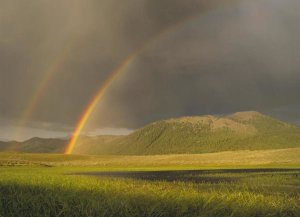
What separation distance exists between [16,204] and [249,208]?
9638mm

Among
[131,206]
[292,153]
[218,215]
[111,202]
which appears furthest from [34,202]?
[292,153]

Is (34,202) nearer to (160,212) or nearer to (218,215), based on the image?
(160,212)

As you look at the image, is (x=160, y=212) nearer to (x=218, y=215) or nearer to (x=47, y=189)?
(x=218, y=215)

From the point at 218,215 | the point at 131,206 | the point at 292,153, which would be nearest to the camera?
the point at 218,215

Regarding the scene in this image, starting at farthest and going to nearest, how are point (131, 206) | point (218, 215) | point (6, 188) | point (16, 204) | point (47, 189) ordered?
point (6, 188), point (47, 189), point (16, 204), point (131, 206), point (218, 215)

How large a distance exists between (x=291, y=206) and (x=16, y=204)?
1180 cm

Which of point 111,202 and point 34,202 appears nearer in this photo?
point 111,202

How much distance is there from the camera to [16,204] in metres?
18.3

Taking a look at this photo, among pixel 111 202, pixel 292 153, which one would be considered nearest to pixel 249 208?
pixel 111 202

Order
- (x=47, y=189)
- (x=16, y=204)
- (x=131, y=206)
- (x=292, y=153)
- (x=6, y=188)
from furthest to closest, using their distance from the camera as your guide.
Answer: (x=292, y=153) → (x=6, y=188) → (x=47, y=189) → (x=16, y=204) → (x=131, y=206)

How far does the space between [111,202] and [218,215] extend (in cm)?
444

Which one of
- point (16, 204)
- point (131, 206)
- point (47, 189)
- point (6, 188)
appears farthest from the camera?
point (6, 188)

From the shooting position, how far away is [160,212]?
622 inches

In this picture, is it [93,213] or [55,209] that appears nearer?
[93,213]
